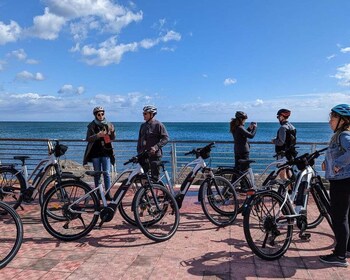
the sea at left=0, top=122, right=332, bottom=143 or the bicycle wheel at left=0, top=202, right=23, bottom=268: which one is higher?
the bicycle wheel at left=0, top=202, right=23, bottom=268

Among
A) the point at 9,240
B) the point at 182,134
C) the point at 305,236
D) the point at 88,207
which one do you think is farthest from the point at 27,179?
the point at 182,134

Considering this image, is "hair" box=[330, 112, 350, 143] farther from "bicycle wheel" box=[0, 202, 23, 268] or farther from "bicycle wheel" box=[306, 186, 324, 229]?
"bicycle wheel" box=[0, 202, 23, 268]

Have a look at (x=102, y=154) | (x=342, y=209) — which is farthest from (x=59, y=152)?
(x=342, y=209)

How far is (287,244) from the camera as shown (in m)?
3.90

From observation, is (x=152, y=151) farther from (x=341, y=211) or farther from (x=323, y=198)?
(x=341, y=211)

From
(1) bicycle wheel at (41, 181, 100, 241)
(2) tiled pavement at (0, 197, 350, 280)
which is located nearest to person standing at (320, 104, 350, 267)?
(2) tiled pavement at (0, 197, 350, 280)

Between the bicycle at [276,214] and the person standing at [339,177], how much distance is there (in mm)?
425

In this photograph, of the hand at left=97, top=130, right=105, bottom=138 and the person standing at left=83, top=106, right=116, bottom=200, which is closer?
the hand at left=97, top=130, right=105, bottom=138

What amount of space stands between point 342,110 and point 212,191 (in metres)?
2.31

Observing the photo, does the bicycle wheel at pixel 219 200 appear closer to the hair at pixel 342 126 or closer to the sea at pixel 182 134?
the hair at pixel 342 126

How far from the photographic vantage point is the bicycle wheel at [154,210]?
4.33m

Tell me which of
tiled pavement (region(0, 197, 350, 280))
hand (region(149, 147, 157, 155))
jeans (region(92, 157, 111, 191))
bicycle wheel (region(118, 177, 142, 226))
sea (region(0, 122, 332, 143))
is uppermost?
hand (region(149, 147, 157, 155))

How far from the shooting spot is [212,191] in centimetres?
514

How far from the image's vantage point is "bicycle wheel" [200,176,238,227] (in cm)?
499
